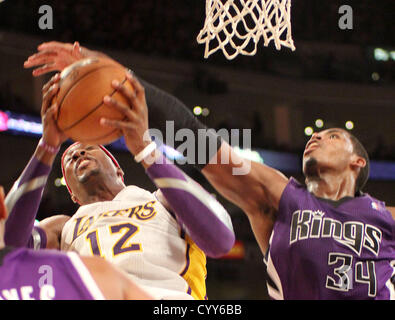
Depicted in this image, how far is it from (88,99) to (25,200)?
1.91 ft

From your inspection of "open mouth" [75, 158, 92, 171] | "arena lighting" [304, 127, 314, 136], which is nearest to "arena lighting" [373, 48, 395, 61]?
"arena lighting" [304, 127, 314, 136]

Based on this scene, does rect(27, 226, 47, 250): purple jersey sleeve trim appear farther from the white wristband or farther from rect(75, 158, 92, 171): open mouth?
the white wristband

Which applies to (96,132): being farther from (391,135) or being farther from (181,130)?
(391,135)

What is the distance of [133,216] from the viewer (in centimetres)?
273

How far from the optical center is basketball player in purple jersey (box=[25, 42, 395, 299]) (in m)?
2.53

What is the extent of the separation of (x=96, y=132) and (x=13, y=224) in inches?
24.0

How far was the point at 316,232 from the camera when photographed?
2652 millimetres

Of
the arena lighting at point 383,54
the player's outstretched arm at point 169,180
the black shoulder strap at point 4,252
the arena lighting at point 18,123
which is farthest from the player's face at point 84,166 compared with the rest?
the arena lighting at point 383,54

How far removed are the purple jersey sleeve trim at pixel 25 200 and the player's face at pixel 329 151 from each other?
1317 millimetres

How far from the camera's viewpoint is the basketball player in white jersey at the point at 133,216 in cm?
212

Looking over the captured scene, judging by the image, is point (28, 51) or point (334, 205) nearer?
point (334, 205)

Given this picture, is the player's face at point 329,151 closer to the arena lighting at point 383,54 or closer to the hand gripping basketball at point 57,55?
the hand gripping basketball at point 57,55

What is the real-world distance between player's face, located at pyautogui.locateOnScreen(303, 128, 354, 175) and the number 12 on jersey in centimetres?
95

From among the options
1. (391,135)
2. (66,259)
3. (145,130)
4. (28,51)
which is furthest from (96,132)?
(391,135)
